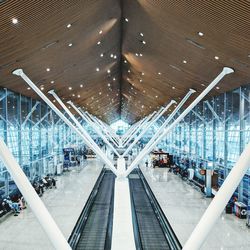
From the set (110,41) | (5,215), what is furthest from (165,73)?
(5,215)

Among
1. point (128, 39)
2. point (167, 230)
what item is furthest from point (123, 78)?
point (167, 230)

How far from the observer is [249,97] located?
18750 mm

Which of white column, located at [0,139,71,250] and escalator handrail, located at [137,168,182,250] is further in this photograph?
escalator handrail, located at [137,168,182,250]

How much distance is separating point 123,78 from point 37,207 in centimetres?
2597

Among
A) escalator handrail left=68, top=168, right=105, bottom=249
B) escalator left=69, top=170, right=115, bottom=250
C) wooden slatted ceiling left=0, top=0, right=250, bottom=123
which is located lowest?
escalator left=69, top=170, right=115, bottom=250

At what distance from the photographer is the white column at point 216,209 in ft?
22.3

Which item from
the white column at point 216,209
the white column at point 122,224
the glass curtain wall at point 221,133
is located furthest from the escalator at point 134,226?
the white column at point 216,209

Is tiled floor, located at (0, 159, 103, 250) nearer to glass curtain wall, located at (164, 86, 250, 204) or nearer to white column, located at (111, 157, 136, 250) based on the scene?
white column, located at (111, 157, 136, 250)

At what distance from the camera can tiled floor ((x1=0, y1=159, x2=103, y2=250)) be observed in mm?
13695

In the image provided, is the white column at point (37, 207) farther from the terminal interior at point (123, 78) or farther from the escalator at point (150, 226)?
the escalator at point (150, 226)

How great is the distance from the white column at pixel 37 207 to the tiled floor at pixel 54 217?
662 centimetres

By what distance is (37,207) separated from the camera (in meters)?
7.21

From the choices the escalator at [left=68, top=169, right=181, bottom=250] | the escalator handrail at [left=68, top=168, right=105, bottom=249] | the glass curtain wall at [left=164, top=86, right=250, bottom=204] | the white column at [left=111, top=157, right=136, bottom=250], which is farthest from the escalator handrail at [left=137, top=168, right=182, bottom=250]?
the glass curtain wall at [left=164, top=86, right=250, bottom=204]

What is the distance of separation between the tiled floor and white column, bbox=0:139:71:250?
21.7 ft
